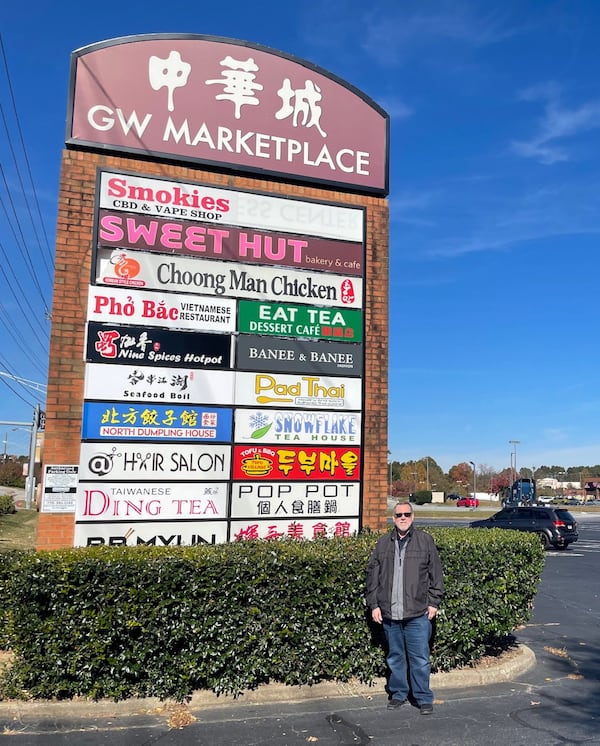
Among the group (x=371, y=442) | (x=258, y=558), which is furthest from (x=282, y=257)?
(x=258, y=558)

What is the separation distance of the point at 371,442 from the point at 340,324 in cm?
151

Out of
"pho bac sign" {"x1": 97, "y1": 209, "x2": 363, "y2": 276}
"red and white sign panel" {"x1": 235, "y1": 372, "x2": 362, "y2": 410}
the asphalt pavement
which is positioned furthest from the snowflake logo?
the asphalt pavement

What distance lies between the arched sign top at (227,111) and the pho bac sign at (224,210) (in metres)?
0.36

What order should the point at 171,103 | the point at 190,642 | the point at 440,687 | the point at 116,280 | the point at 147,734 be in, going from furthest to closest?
the point at 171,103, the point at 116,280, the point at 440,687, the point at 190,642, the point at 147,734

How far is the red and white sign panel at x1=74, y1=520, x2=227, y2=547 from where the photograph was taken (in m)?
6.92

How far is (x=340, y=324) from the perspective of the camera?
8.28 metres

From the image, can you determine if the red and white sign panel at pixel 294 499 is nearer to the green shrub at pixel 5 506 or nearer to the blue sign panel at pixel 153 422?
the blue sign panel at pixel 153 422

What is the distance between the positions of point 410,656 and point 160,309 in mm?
4358

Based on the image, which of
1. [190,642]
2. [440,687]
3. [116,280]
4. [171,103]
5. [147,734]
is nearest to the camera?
[147,734]

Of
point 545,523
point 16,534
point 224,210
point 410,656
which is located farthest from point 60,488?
point 545,523

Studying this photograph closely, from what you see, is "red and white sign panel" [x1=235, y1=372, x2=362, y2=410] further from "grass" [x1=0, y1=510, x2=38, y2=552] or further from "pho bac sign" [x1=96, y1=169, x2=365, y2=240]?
"grass" [x1=0, y1=510, x2=38, y2=552]

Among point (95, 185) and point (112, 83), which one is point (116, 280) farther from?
point (112, 83)

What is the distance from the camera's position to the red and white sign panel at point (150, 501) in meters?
6.99

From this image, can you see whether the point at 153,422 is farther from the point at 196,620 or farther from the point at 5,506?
the point at 5,506
